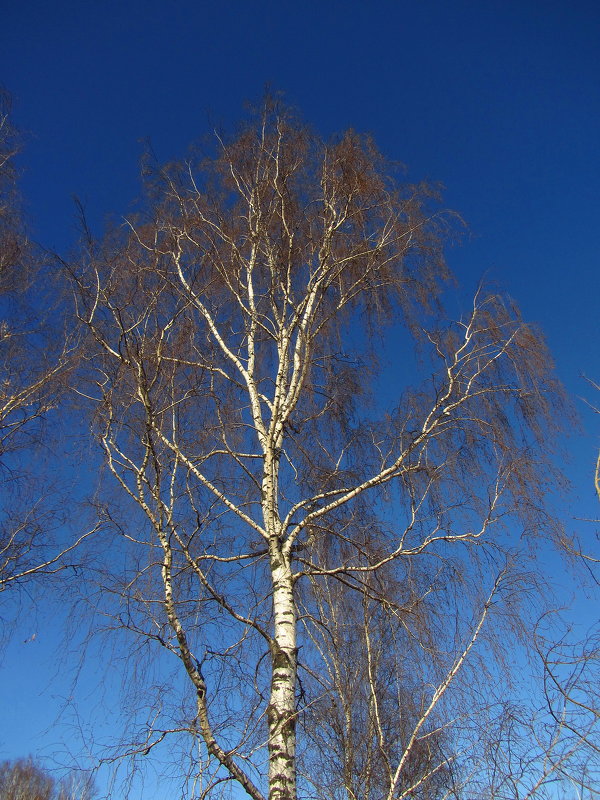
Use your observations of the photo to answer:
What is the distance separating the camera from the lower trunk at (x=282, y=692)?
4.04 meters

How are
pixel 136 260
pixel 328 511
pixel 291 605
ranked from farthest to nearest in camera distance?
pixel 136 260, pixel 328 511, pixel 291 605

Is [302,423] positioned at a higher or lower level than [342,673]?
higher

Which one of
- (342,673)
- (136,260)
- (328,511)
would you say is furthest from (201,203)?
(342,673)

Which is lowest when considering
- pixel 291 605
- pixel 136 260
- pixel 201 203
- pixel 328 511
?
pixel 291 605

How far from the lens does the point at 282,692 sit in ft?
14.3

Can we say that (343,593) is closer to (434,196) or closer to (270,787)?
(270,787)

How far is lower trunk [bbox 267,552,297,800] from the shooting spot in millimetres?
4039

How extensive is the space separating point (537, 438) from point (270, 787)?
3692 millimetres

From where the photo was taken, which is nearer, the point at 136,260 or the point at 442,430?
the point at 442,430

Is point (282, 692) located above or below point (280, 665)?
below

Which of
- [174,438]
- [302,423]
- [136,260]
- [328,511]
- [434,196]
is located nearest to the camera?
[174,438]

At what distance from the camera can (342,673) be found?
753 centimetres

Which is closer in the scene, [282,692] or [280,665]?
[282,692]

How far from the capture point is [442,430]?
19.3 ft
